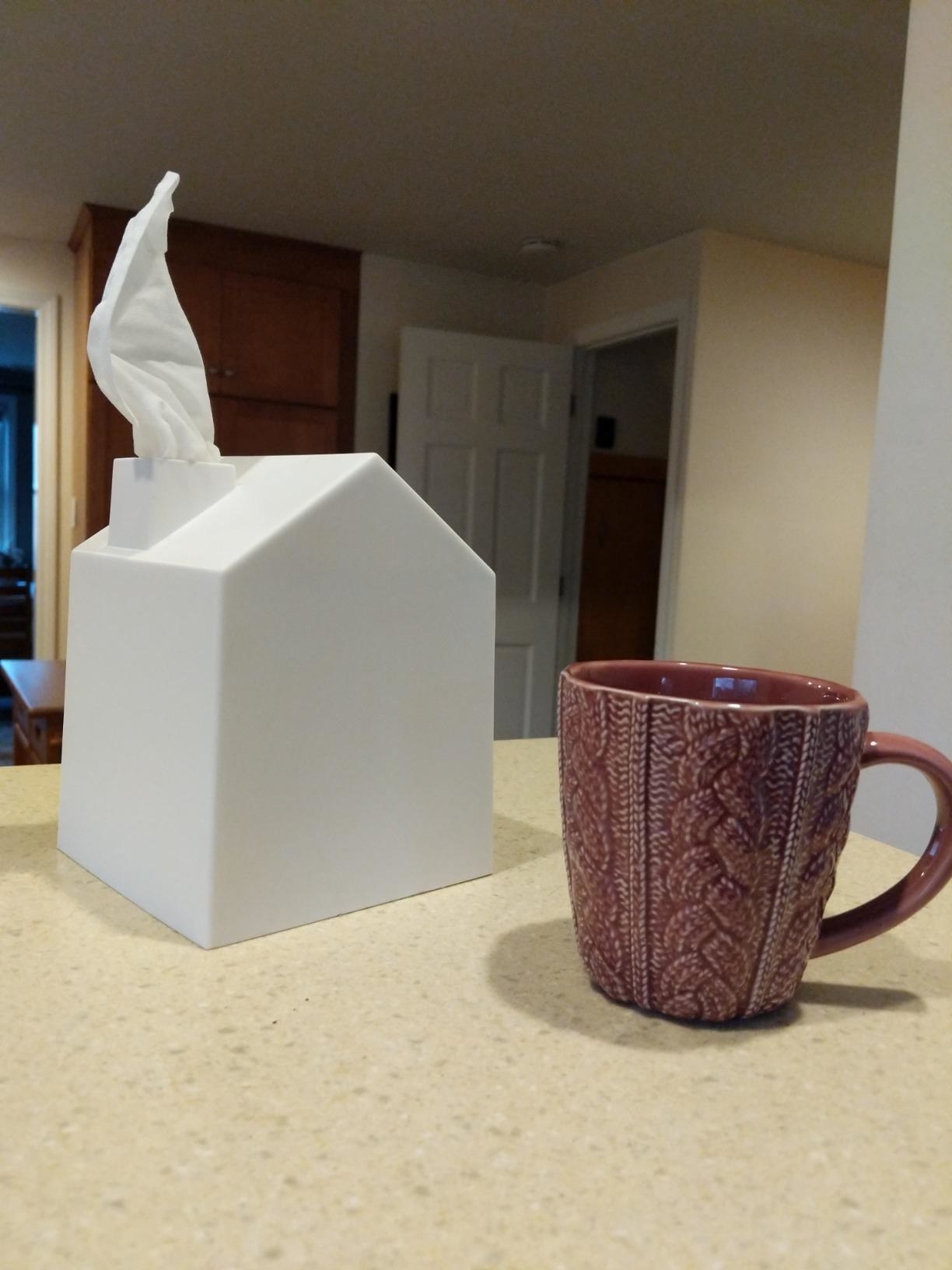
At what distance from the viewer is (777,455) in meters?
3.08

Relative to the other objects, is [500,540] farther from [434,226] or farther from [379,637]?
Result: [379,637]

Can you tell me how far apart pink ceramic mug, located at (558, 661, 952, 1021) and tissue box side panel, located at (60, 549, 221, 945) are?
157 mm

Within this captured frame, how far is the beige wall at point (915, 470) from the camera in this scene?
125cm

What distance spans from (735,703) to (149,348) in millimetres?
334

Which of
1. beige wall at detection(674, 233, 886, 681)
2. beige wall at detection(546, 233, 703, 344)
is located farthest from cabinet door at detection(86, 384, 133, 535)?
beige wall at detection(674, 233, 886, 681)

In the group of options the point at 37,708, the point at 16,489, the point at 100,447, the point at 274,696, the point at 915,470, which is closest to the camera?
the point at 274,696

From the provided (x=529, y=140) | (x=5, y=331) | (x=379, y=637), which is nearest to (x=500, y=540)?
(x=529, y=140)

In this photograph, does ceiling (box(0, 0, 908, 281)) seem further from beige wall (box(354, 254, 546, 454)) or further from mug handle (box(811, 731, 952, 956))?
mug handle (box(811, 731, 952, 956))

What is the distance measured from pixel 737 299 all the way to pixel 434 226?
37.6 inches

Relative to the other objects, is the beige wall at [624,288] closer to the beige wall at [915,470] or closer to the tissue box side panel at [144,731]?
the beige wall at [915,470]

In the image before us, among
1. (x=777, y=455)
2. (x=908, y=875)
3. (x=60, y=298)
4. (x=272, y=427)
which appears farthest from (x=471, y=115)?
(x=908, y=875)

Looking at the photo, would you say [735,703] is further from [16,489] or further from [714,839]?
[16,489]

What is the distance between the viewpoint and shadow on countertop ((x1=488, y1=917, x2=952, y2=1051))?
371mm

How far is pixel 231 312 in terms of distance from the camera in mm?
3141
